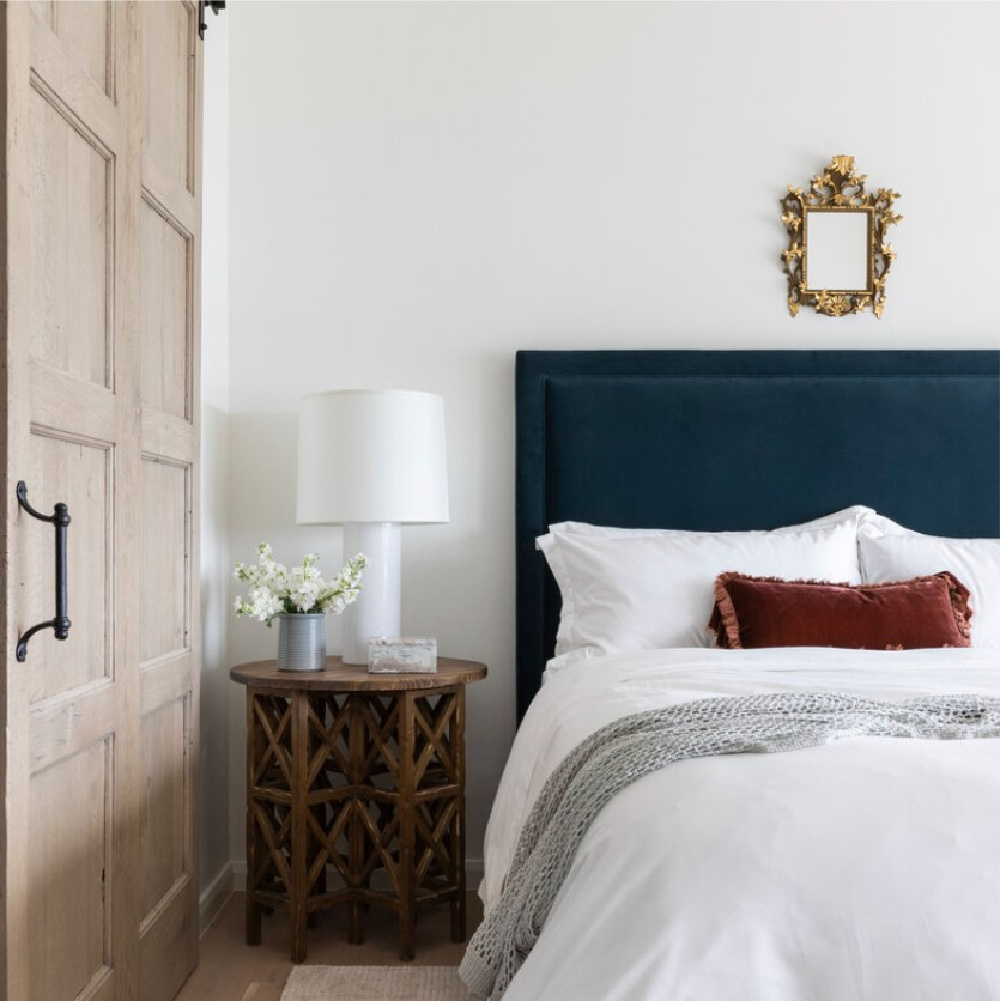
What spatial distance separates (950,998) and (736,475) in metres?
2.21

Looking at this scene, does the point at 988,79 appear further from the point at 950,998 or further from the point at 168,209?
the point at 950,998

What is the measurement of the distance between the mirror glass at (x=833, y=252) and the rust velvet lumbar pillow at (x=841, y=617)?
103 cm

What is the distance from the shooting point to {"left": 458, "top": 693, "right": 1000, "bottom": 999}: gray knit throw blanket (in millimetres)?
1505

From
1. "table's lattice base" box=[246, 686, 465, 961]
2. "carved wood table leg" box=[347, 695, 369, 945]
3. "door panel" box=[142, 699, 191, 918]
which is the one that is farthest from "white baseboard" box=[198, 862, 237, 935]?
"carved wood table leg" box=[347, 695, 369, 945]

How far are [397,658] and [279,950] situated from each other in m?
0.80

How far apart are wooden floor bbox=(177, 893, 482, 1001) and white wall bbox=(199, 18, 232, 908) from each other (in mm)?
194

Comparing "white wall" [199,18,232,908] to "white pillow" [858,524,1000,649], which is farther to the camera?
"white wall" [199,18,232,908]

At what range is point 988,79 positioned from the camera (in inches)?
131

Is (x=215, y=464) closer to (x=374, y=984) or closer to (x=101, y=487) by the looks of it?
(x=101, y=487)

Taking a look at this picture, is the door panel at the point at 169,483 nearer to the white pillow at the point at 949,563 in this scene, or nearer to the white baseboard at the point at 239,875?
the white baseboard at the point at 239,875

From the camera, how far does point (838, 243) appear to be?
330 cm

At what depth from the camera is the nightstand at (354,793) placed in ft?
8.65

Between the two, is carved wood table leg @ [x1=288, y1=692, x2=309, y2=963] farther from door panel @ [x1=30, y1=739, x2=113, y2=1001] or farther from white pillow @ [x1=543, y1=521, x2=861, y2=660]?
white pillow @ [x1=543, y1=521, x2=861, y2=660]

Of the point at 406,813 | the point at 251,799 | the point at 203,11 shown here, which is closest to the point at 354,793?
the point at 406,813
